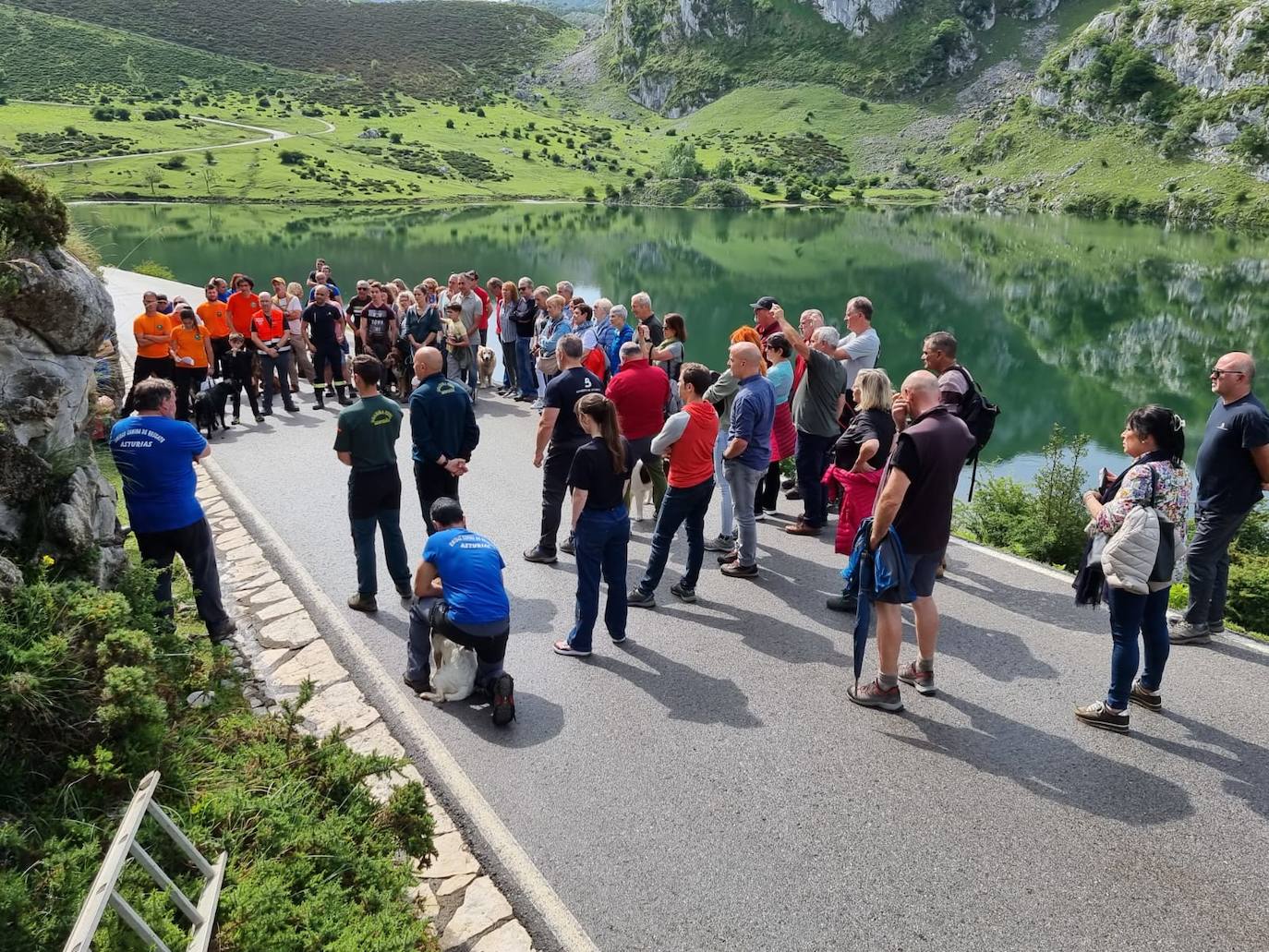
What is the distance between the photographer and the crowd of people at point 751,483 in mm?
5164

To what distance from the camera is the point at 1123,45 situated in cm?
12000

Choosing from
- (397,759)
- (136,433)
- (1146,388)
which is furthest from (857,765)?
(1146,388)

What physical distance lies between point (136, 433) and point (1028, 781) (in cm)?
627

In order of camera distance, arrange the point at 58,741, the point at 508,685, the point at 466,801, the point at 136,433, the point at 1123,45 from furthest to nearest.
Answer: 1. the point at 1123,45
2. the point at 136,433
3. the point at 508,685
4. the point at 466,801
5. the point at 58,741

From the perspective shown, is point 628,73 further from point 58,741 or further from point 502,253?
point 58,741

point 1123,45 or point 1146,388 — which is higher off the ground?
point 1123,45

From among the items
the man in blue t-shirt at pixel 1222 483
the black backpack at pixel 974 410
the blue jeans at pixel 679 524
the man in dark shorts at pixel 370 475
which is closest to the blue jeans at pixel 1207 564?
the man in blue t-shirt at pixel 1222 483

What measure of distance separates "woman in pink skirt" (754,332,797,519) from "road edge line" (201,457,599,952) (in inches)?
155

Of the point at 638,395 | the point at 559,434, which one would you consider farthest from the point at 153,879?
the point at 638,395

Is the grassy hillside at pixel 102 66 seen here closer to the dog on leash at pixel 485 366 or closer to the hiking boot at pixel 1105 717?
the dog on leash at pixel 485 366

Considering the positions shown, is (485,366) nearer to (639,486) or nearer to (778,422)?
(639,486)

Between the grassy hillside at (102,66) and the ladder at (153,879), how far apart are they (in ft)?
466

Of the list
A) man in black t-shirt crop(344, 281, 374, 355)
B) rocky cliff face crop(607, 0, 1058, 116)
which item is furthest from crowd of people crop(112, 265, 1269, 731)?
rocky cliff face crop(607, 0, 1058, 116)

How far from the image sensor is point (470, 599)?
5281 millimetres
